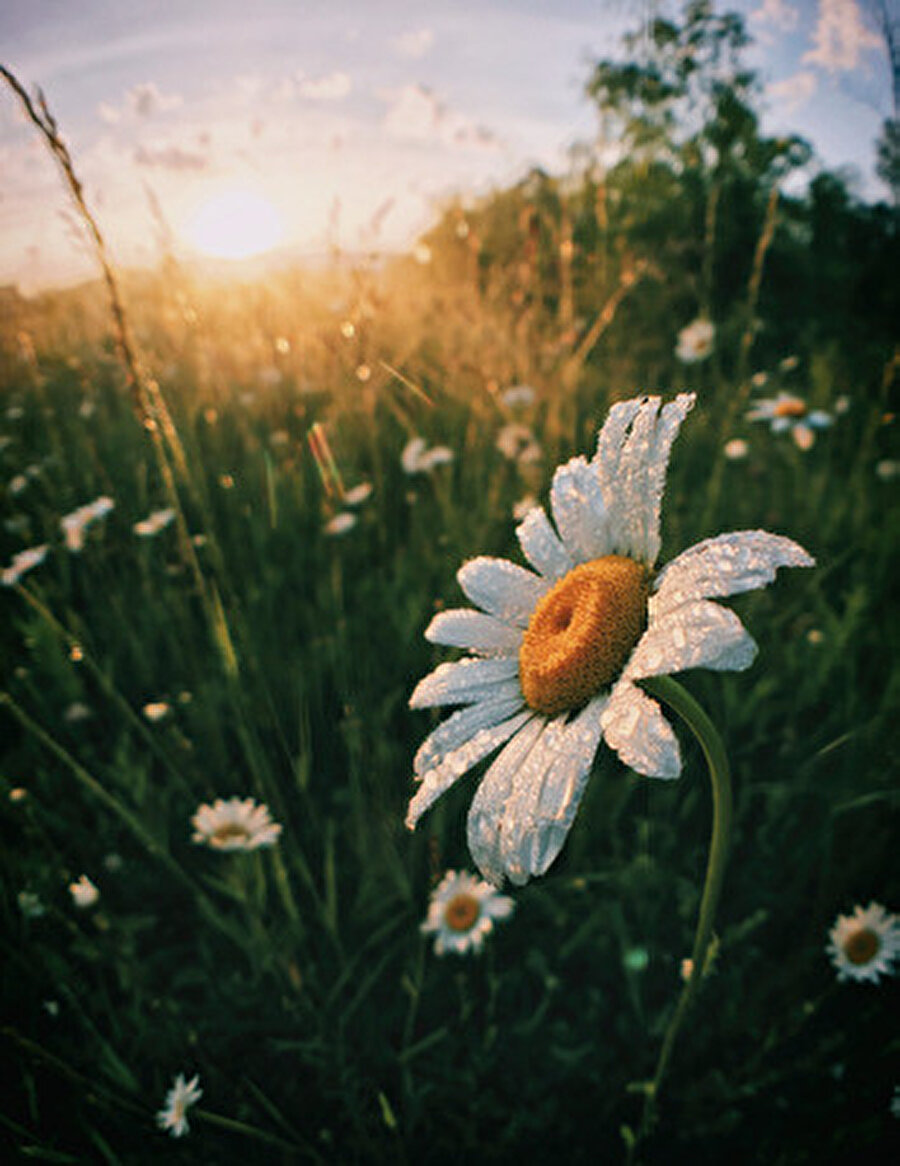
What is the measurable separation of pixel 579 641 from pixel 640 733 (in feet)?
0.55

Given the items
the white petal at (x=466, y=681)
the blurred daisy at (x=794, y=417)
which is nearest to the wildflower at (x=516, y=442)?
the blurred daisy at (x=794, y=417)

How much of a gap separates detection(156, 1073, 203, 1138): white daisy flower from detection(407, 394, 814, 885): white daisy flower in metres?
0.81

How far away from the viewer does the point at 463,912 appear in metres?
1.42

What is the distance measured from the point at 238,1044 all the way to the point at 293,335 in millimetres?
2218

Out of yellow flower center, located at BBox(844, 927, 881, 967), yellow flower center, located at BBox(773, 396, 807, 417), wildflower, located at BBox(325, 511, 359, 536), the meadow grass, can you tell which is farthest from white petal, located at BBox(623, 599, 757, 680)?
yellow flower center, located at BBox(773, 396, 807, 417)

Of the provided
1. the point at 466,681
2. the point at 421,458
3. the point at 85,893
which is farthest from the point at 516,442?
the point at 85,893

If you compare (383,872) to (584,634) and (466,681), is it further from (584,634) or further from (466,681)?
(584,634)

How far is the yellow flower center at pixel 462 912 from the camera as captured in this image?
140cm

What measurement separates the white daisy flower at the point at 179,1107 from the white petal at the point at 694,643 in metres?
1.11

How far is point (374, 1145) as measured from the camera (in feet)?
4.01

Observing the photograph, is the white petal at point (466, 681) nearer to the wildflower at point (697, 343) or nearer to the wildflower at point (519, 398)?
the wildflower at point (519, 398)

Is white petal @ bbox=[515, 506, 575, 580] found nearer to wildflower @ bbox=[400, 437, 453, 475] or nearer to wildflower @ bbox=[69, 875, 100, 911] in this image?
wildflower @ bbox=[69, 875, 100, 911]

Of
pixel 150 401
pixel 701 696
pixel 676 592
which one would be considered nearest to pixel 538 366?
pixel 701 696

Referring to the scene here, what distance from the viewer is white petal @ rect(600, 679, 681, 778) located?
0.56 m
